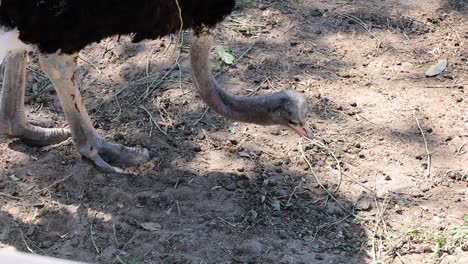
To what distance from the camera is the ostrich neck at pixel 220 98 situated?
440 centimetres

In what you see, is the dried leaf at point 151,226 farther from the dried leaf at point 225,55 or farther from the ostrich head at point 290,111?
the dried leaf at point 225,55

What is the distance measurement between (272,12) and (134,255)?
2.54 m

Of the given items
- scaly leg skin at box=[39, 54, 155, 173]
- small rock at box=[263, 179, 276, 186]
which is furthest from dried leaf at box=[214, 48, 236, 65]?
small rock at box=[263, 179, 276, 186]

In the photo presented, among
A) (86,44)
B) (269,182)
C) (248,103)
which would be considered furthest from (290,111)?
(86,44)

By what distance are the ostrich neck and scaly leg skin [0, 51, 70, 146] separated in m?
0.93

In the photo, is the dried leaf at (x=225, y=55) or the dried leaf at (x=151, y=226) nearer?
the dried leaf at (x=151, y=226)

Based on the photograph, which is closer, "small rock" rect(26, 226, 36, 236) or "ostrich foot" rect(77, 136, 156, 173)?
"small rock" rect(26, 226, 36, 236)

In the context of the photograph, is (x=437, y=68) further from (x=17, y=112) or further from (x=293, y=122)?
(x=17, y=112)

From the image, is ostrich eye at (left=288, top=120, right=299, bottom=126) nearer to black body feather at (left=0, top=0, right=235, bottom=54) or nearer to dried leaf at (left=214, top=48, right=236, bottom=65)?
black body feather at (left=0, top=0, right=235, bottom=54)

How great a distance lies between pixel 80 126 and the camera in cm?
446

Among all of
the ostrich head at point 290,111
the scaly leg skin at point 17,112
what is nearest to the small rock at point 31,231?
the scaly leg skin at point 17,112

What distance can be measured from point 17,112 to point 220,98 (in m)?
1.20

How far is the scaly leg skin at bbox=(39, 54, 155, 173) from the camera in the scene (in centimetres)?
428

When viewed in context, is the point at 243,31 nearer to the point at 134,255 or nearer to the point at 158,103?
the point at 158,103
